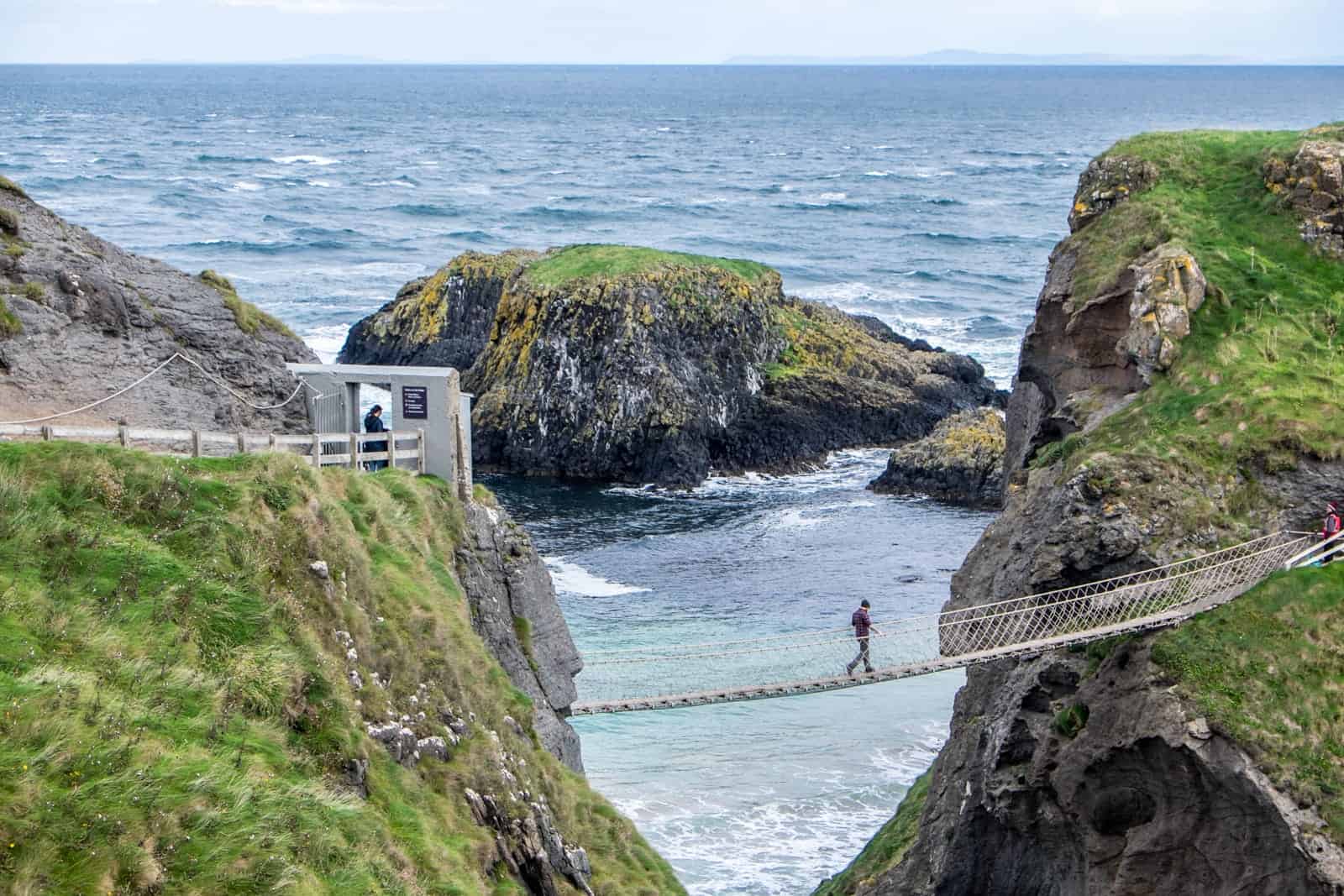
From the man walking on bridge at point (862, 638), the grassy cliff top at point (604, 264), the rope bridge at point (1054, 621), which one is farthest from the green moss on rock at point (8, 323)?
the grassy cliff top at point (604, 264)

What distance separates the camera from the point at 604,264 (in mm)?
57219

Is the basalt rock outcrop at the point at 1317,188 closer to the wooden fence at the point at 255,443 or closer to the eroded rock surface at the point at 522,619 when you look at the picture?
the eroded rock surface at the point at 522,619

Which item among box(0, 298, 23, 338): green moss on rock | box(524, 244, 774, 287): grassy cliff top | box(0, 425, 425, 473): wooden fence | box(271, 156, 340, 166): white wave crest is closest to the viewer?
box(0, 425, 425, 473): wooden fence

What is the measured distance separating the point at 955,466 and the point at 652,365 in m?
10.2

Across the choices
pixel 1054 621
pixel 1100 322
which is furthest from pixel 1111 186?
pixel 1054 621

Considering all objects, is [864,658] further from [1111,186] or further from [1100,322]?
[1111,186]

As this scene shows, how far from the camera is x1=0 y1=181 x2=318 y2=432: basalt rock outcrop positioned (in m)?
24.6

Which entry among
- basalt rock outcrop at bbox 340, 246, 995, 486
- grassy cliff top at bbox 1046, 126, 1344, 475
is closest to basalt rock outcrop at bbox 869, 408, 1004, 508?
basalt rock outcrop at bbox 340, 246, 995, 486

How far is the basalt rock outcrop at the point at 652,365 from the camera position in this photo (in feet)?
174

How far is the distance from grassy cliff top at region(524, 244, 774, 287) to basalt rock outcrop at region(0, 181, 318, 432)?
1097 inches

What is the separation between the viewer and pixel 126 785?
1430cm

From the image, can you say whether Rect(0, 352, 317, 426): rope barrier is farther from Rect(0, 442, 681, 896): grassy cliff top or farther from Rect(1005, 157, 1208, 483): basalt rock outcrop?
Rect(1005, 157, 1208, 483): basalt rock outcrop

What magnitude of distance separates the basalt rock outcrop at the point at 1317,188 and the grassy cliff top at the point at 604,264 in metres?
27.4

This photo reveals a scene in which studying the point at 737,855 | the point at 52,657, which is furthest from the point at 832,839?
the point at 52,657
